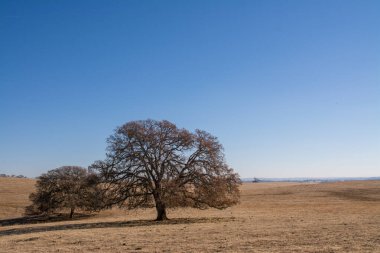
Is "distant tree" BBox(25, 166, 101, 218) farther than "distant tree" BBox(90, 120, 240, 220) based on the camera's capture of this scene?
Yes

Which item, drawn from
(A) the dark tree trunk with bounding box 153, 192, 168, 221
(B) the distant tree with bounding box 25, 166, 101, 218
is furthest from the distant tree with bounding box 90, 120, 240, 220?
(B) the distant tree with bounding box 25, 166, 101, 218

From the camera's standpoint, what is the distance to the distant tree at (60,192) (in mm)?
52359

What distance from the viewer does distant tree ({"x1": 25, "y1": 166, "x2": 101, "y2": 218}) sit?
172 ft

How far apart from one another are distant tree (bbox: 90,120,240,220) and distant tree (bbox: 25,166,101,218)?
17.5 m

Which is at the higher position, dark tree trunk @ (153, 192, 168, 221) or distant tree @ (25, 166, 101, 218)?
distant tree @ (25, 166, 101, 218)

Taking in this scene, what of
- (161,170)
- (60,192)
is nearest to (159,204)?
(161,170)

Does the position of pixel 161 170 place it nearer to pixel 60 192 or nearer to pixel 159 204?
pixel 159 204

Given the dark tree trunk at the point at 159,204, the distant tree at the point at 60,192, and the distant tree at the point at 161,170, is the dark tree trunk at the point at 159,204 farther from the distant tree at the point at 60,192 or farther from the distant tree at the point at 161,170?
the distant tree at the point at 60,192

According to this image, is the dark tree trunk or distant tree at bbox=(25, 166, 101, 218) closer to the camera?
A: the dark tree trunk

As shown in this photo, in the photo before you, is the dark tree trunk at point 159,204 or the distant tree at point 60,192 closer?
the dark tree trunk at point 159,204

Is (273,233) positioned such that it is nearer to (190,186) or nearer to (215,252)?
(215,252)

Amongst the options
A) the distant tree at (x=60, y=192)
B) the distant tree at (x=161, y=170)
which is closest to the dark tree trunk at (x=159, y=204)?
the distant tree at (x=161, y=170)

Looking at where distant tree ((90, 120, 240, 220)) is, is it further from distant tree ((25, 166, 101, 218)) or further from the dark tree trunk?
distant tree ((25, 166, 101, 218))

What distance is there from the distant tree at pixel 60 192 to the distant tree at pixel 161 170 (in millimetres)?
17456
